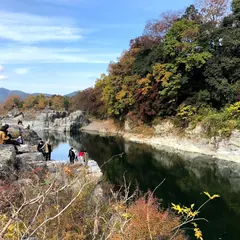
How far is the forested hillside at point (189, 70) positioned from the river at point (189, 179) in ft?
14.5

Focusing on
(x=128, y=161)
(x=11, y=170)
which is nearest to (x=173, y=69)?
(x=128, y=161)

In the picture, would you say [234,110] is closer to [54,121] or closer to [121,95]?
[121,95]

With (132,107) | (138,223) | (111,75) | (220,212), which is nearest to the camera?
(138,223)

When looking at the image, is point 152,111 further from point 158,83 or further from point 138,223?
point 138,223

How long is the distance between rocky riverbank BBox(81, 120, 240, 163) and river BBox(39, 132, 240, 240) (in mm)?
987

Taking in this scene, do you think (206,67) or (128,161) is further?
(206,67)

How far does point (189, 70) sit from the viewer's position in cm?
2238

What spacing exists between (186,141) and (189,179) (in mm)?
7954

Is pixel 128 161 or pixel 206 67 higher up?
pixel 206 67

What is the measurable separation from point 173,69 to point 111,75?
39.4 feet

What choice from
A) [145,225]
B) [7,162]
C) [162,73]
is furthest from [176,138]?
[145,225]

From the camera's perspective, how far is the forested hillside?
21.3 metres

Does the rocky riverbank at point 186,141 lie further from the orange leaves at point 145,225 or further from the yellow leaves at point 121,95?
the orange leaves at point 145,225

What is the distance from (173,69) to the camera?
2327 centimetres
